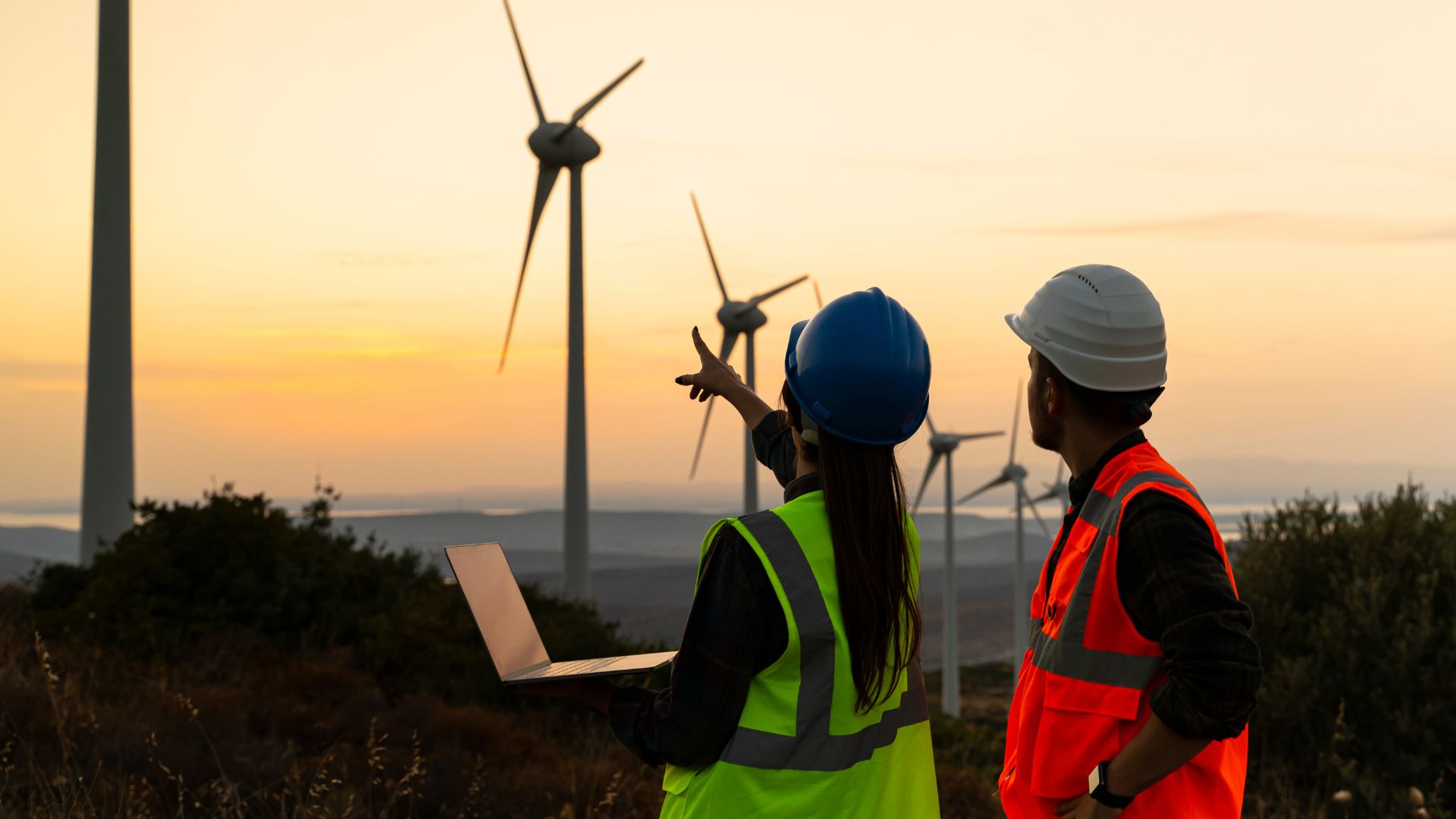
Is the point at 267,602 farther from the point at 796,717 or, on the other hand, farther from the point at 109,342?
the point at 796,717

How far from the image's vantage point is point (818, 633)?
248 cm

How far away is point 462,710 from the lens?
9.95 m

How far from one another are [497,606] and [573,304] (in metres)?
22.4

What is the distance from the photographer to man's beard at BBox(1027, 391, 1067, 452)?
130 inches

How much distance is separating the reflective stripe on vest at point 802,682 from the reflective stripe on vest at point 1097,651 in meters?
0.72

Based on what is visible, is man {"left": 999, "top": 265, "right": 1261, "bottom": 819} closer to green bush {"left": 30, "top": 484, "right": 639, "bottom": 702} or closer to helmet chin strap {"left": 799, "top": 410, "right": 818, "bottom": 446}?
helmet chin strap {"left": 799, "top": 410, "right": 818, "bottom": 446}

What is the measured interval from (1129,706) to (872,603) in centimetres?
78

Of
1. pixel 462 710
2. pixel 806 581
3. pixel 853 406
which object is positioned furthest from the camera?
pixel 462 710

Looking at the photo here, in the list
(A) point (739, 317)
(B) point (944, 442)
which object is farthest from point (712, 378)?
(B) point (944, 442)

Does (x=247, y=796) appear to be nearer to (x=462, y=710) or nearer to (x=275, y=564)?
(x=462, y=710)

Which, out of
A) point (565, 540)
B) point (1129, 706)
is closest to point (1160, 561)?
point (1129, 706)

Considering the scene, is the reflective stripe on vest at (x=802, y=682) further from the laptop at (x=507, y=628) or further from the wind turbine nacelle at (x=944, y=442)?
the wind turbine nacelle at (x=944, y=442)

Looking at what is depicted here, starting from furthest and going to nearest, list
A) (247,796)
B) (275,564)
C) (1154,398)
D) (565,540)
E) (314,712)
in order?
(565,540) < (275,564) < (314,712) < (247,796) < (1154,398)

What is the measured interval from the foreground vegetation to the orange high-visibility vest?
13.9ft
